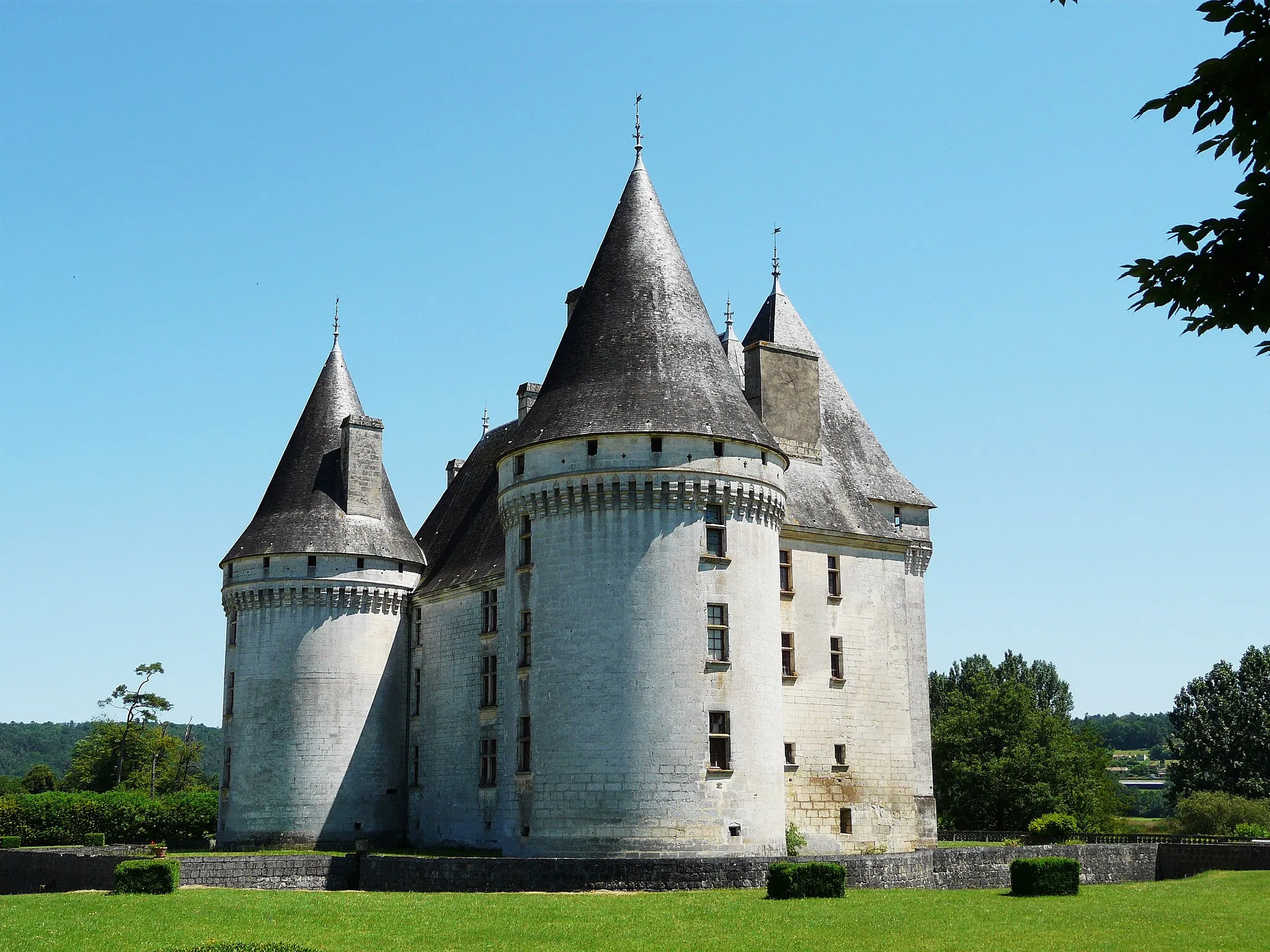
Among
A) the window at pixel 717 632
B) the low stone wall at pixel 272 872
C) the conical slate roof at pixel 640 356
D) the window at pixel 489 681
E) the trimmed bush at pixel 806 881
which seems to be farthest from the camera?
the window at pixel 489 681

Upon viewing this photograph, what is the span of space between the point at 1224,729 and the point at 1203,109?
56.9 m

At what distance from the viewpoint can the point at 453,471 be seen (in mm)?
48344

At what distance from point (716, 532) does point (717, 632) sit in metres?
2.33

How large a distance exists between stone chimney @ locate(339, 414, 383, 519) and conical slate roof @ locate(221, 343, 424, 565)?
0.26 m

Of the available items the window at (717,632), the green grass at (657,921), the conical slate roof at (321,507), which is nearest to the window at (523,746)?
the green grass at (657,921)

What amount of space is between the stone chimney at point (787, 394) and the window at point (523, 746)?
430 inches

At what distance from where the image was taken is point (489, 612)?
3722 cm

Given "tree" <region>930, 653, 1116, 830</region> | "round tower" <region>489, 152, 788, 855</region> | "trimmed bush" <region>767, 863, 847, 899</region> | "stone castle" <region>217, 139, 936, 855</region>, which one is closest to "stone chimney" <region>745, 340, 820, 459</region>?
"stone castle" <region>217, 139, 936, 855</region>

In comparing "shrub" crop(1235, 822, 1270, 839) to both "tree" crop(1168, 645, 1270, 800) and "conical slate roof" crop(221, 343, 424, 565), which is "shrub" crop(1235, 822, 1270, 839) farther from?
"conical slate roof" crop(221, 343, 424, 565)

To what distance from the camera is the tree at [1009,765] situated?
5581 cm

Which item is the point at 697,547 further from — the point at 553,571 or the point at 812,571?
the point at 812,571

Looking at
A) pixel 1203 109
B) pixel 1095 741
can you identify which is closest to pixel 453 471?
pixel 1095 741

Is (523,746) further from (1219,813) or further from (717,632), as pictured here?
(1219,813)

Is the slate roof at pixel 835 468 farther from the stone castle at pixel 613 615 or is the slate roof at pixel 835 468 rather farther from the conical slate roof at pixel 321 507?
the conical slate roof at pixel 321 507
